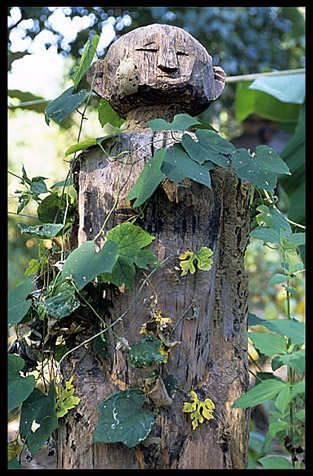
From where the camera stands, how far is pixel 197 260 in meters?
1.24

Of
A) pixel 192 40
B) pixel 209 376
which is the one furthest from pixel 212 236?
pixel 192 40

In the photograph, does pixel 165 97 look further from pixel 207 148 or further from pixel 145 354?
pixel 145 354

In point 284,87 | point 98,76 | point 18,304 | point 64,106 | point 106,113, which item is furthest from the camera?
point 284,87

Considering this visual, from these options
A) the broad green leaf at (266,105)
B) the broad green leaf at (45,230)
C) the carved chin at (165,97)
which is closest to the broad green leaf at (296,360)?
the broad green leaf at (45,230)

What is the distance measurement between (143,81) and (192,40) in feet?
0.67

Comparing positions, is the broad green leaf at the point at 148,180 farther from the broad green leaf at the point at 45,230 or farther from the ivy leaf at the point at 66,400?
the ivy leaf at the point at 66,400

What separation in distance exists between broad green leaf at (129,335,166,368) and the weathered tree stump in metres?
0.10

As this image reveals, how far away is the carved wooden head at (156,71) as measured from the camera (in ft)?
4.31

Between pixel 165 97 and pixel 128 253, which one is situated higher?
pixel 165 97

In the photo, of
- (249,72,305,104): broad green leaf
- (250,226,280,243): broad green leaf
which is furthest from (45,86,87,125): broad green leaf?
(249,72,305,104): broad green leaf

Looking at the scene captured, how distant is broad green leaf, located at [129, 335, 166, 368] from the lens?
1.08 meters

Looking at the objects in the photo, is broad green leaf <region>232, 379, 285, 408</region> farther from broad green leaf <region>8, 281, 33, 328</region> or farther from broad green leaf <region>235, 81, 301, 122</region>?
broad green leaf <region>235, 81, 301, 122</region>

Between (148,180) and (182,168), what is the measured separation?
87mm

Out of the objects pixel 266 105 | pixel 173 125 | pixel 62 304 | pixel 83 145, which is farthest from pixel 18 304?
pixel 266 105
